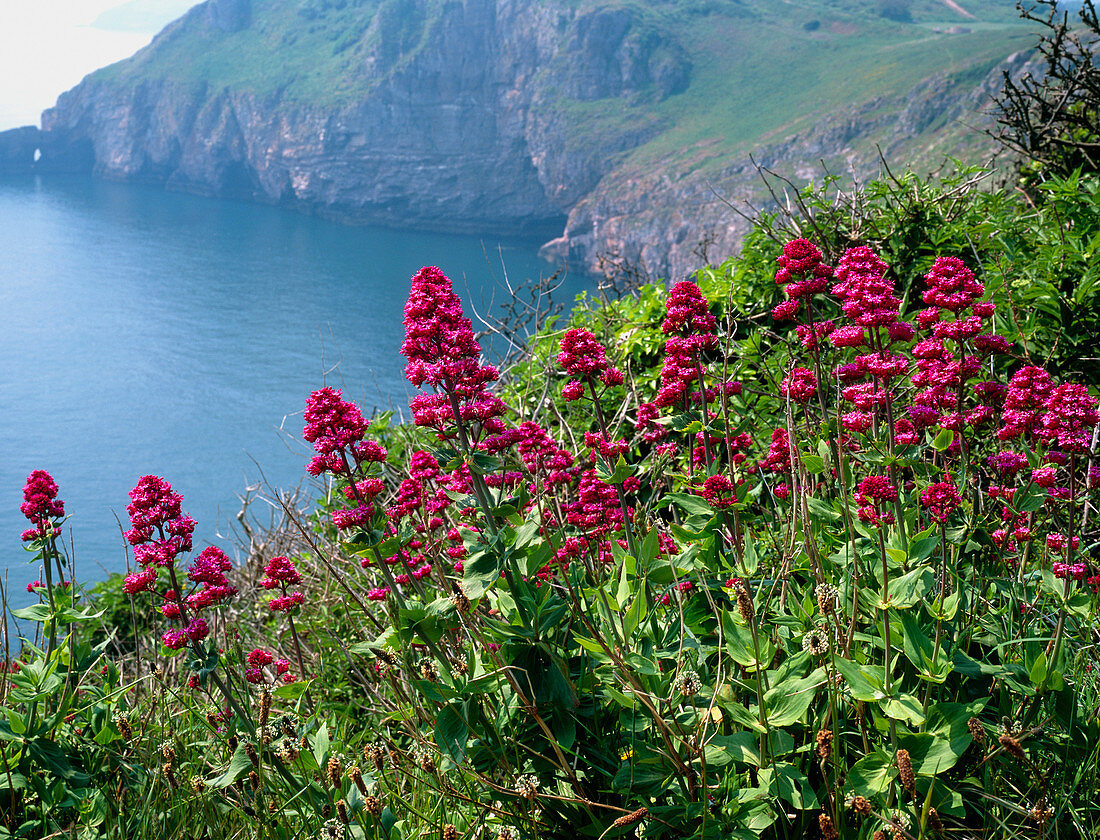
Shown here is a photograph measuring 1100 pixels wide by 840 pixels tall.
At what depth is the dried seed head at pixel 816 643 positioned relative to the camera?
2.17 m

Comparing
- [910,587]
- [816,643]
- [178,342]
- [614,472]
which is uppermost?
[614,472]

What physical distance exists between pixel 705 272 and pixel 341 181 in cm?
12852

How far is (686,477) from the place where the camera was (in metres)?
3.31

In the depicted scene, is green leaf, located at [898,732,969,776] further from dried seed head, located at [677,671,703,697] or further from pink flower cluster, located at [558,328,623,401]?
pink flower cluster, located at [558,328,623,401]

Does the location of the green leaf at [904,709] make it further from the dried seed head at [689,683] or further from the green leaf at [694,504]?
the green leaf at [694,504]

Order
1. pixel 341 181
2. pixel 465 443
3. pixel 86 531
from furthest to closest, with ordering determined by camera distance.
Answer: pixel 341 181 → pixel 86 531 → pixel 465 443

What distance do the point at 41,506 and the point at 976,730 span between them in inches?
152

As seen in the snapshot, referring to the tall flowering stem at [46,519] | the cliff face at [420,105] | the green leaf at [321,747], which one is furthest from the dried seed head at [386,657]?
the cliff face at [420,105]

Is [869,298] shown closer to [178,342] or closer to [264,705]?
[264,705]

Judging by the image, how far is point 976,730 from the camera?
2102 mm

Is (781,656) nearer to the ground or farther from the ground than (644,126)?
nearer to the ground

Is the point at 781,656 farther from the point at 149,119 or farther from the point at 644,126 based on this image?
the point at 149,119

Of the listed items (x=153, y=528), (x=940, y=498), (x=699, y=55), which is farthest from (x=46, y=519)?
(x=699, y=55)

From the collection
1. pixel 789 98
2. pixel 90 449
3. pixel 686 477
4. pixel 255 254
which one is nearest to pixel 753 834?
pixel 686 477
